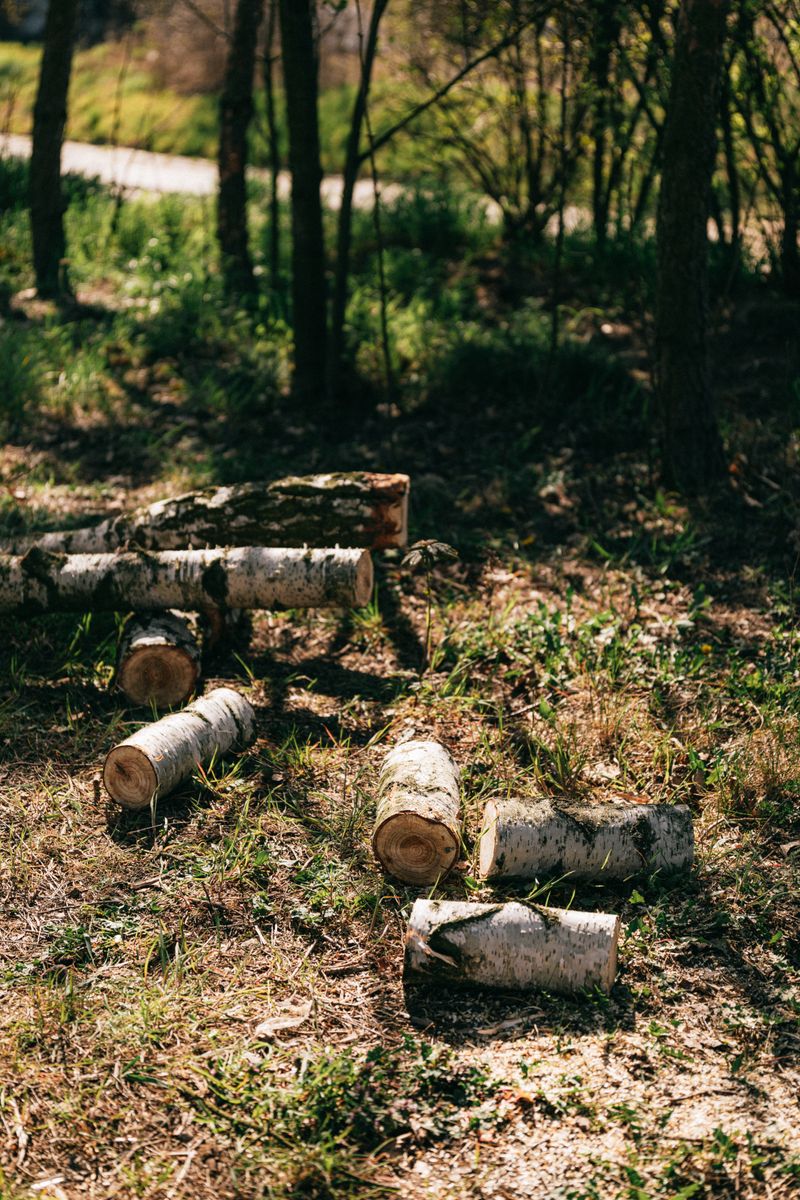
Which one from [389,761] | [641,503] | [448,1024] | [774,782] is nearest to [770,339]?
[641,503]

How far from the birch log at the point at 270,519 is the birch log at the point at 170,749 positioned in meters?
1.00

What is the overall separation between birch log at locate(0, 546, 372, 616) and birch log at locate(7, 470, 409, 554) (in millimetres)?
217

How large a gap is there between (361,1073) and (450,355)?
5.30 metres

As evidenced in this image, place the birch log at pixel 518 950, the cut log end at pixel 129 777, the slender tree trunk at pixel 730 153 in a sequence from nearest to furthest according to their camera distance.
Answer: the birch log at pixel 518 950 < the cut log end at pixel 129 777 < the slender tree trunk at pixel 730 153

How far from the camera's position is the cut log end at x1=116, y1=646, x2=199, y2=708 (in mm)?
4562

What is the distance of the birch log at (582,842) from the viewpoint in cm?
357

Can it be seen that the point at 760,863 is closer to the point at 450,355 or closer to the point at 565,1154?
the point at 565,1154

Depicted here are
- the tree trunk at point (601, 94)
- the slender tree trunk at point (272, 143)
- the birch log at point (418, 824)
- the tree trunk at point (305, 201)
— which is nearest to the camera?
the birch log at point (418, 824)

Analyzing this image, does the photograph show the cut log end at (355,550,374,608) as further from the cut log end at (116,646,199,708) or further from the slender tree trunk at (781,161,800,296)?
the slender tree trunk at (781,161,800,296)

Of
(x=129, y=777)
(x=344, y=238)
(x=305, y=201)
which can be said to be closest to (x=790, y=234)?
(x=344, y=238)

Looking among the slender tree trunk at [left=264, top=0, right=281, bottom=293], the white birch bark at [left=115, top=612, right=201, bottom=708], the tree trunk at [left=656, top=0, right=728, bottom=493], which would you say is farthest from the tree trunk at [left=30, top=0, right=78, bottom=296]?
the white birch bark at [left=115, top=612, right=201, bottom=708]

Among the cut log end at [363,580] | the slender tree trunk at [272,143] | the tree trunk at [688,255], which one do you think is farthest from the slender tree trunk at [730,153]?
the cut log end at [363,580]

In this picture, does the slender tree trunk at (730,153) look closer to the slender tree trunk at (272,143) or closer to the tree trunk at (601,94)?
the tree trunk at (601,94)

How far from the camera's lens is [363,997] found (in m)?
3.23
